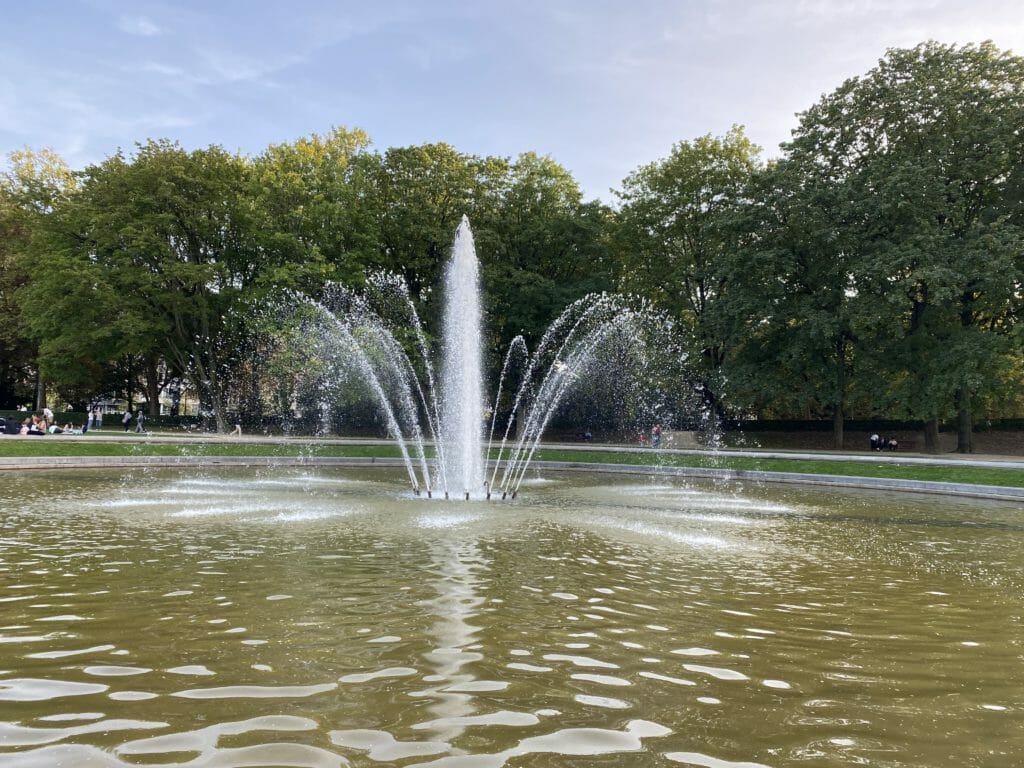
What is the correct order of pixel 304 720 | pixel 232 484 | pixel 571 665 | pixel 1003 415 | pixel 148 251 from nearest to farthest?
pixel 304 720 < pixel 571 665 < pixel 232 484 < pixel 148 251 < pixel 1003 415

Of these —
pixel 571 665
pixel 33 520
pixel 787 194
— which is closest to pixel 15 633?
pixel 571 665

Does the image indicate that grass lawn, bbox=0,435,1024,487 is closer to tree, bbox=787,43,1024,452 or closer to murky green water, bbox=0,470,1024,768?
tree, bbox=787,43,1024,452

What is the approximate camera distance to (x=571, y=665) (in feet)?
17.6

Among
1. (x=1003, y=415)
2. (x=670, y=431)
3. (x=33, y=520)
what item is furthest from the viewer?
(x=1003, y=415)

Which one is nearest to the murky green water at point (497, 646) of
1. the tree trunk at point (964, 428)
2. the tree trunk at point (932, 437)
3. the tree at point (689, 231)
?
the tree trunk at point (964, 428)

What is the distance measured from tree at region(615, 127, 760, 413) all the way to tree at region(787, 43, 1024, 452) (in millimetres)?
7027

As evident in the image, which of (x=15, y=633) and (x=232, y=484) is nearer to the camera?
(x=15, y=633)

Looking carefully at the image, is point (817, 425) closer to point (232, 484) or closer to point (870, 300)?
point (870, 300)

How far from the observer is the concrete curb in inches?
868

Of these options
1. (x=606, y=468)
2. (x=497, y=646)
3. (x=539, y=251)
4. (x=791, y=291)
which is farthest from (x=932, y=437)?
(x=497, y=646)

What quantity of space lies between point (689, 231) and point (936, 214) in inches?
590

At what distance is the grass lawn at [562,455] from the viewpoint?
24.8 m

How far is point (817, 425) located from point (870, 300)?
711 inches

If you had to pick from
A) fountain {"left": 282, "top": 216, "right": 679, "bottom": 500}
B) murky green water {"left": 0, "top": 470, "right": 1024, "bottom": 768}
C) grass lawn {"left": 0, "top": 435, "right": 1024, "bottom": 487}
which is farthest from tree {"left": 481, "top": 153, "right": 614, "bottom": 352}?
murky green water {"left": 0, "top": 470, "right": 1024, "bottom": 768}
